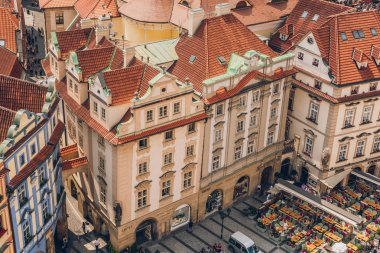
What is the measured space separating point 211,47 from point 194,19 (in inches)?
178

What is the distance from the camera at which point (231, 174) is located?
81188 mm

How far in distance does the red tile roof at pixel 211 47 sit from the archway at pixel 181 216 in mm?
16699

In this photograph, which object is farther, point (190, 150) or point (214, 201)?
point (214, 201)

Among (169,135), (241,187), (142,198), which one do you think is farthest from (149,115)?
(241,187)

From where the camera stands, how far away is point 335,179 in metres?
85.8

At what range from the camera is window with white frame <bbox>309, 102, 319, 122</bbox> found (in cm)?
8325

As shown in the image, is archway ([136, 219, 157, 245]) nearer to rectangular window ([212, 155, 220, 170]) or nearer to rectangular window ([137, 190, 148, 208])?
rectangular window ([137, 190, 148, 208])

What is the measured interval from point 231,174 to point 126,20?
29.3 metres

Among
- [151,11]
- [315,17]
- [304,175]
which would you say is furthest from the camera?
[304,175]

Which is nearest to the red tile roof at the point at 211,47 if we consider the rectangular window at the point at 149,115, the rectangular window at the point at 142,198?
the rectangular window at the point at 149,115

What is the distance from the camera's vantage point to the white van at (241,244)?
7397 centimetres

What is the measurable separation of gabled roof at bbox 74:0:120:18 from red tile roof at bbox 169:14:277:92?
2447cm

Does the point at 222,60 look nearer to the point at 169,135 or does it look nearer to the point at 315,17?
the point at 169,135

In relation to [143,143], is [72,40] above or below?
above
